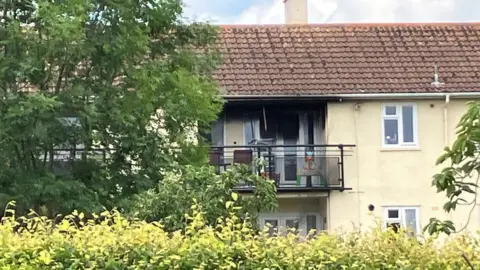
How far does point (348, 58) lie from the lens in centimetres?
2303

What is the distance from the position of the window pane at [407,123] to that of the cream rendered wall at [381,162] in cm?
22

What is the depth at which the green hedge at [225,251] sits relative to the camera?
6.59 m

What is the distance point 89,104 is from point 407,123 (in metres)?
12.3

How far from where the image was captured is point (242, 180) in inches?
404

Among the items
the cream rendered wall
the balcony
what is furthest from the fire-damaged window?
the cream rendered wall

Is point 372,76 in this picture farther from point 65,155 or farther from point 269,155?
point 65,155

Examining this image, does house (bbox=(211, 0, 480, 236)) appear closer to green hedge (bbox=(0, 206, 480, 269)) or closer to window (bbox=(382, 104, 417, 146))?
window (bbox=(382, 104, 417, 146))

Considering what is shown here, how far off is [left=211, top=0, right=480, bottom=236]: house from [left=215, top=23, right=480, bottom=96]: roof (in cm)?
4

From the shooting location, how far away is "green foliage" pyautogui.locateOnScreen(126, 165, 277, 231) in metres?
9.65

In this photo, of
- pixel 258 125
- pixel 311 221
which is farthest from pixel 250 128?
pixel 311 221

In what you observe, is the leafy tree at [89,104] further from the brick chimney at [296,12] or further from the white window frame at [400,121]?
the brick chimney at [296,12]

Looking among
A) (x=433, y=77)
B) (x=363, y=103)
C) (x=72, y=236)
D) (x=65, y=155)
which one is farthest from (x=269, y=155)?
(x=72, y=236)

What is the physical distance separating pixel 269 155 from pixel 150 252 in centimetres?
1485

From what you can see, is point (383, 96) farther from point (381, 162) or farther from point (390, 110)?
point (381, 162)
